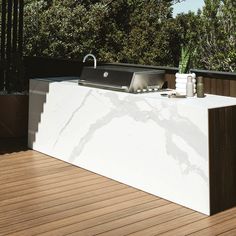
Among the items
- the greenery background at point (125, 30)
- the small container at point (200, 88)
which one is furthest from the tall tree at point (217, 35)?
the small container at point (200, 88)

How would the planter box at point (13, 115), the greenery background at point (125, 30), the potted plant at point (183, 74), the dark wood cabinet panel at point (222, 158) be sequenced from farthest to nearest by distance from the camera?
1. the greenery background at point (125, 30)
2. the planter box at point (13, 115)
3. the potted plant at point (183, 74)
4. the dark wood cabinet panel at point (222, 158)

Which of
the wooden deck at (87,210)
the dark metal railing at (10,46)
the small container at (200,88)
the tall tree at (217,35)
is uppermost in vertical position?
the tall tree at (217,35)

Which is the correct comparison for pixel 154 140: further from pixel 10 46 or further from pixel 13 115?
pixel 10 46

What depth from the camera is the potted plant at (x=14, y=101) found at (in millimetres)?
5332

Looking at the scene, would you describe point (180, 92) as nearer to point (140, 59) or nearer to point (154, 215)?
point (154, 215)

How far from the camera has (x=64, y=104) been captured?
437cm

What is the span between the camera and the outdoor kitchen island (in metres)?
3.07

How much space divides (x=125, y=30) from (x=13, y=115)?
1075 centimetres

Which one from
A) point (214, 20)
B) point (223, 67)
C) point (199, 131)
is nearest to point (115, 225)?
point (199, 131)

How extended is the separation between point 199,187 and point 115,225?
2.15 ft

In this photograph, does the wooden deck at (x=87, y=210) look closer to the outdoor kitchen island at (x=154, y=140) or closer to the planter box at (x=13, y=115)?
the outdoor kitchen island at (x=154, y=140)

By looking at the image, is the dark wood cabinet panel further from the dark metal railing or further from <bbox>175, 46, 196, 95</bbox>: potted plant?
the dark metal railing

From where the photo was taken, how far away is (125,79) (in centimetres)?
377

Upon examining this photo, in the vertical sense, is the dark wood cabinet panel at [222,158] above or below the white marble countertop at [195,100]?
below
